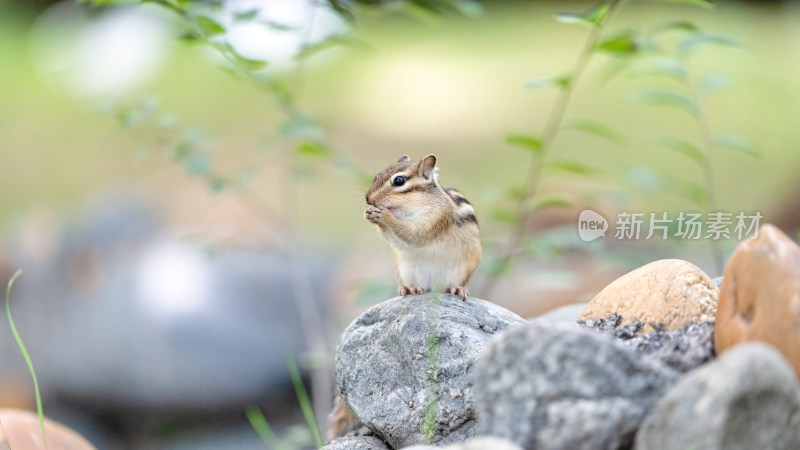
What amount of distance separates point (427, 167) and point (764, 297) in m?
1.02

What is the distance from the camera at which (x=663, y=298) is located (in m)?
1.49

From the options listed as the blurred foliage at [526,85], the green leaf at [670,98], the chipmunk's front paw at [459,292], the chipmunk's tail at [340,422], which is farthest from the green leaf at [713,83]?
the chipmunk's tail at [340,422]

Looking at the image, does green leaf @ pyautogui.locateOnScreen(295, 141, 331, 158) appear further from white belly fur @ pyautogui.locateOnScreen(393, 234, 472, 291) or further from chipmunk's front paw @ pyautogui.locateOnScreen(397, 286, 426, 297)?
chipmunk's front paw @ pyautogui.locateOnScreen(397, 286, 426, 297)

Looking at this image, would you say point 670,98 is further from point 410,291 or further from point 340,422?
point 340,422

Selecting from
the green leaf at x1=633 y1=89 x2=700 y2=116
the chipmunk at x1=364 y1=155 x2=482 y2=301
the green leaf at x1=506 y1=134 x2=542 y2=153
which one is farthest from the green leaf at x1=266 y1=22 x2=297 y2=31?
the green leaf at x1=633 y1=89 x2=700 y2=116

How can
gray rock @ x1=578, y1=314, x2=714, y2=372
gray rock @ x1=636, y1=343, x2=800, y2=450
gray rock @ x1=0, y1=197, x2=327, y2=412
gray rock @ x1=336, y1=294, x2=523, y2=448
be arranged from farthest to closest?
1. gray rock @ x1=0, y1=197, x2=327, y2=412
2. gray rock @ x1=336, y1=294, x2=523, y2=448
3. gray rock @ x1=578, y1=314, x2=714, y2=372
4. gray rock @ x1=636, y1=343, x2=800, y2=450

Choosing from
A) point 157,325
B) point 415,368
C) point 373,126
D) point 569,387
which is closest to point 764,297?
point 569,387

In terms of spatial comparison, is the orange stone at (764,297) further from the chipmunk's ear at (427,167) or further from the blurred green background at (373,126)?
the blurred green background at (373,126)

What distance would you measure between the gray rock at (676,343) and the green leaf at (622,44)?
2.67 ft

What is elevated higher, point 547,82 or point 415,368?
point 547,82

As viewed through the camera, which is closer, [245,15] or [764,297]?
[764,297]

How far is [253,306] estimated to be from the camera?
412cm

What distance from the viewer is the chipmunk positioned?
2037mm

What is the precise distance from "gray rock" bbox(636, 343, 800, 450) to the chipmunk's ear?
109cm
